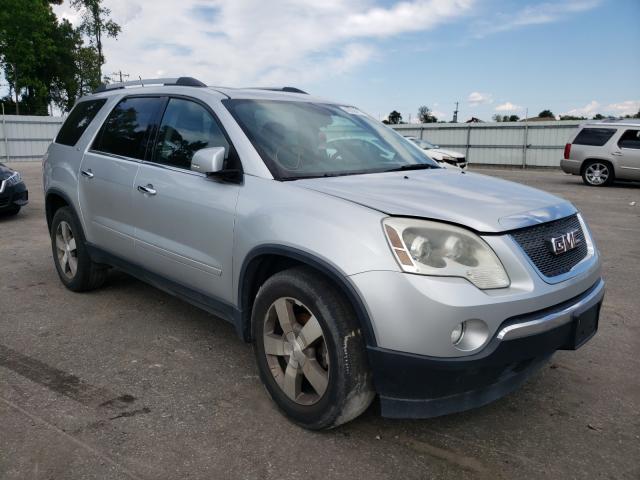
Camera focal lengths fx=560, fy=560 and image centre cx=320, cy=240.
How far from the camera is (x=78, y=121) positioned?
4.95 meters

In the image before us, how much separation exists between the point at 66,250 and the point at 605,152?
14.6 metres

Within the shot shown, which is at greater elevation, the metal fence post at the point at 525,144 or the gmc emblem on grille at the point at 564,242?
the metal fence post at the point at 525,144

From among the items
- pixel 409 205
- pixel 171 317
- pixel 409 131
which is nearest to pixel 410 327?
pixel 409 205

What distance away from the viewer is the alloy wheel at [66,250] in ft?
16.1

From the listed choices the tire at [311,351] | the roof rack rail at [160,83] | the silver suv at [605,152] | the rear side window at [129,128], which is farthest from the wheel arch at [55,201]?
the silver suv at [605,152]

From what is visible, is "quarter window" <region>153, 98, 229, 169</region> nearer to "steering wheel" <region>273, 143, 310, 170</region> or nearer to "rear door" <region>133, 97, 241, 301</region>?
"rear door" <region>133, 97, 241, 301</region>

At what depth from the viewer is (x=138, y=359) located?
360 centimetres

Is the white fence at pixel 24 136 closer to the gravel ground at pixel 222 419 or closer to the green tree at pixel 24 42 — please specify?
the green tree at pixel 24 42

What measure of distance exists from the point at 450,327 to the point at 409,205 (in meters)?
0.59

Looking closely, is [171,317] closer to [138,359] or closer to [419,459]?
[138,359]

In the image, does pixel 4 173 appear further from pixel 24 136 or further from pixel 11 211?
pixel 24 136

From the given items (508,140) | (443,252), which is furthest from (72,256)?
(508,140)

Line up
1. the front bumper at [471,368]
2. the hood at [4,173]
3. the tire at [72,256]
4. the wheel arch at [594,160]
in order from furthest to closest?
the wheel arch at [594,160] < the hood at [4,173] < the tire at [72,256] < the front bumper at [471,368]

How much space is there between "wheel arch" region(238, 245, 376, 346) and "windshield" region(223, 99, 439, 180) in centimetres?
44
